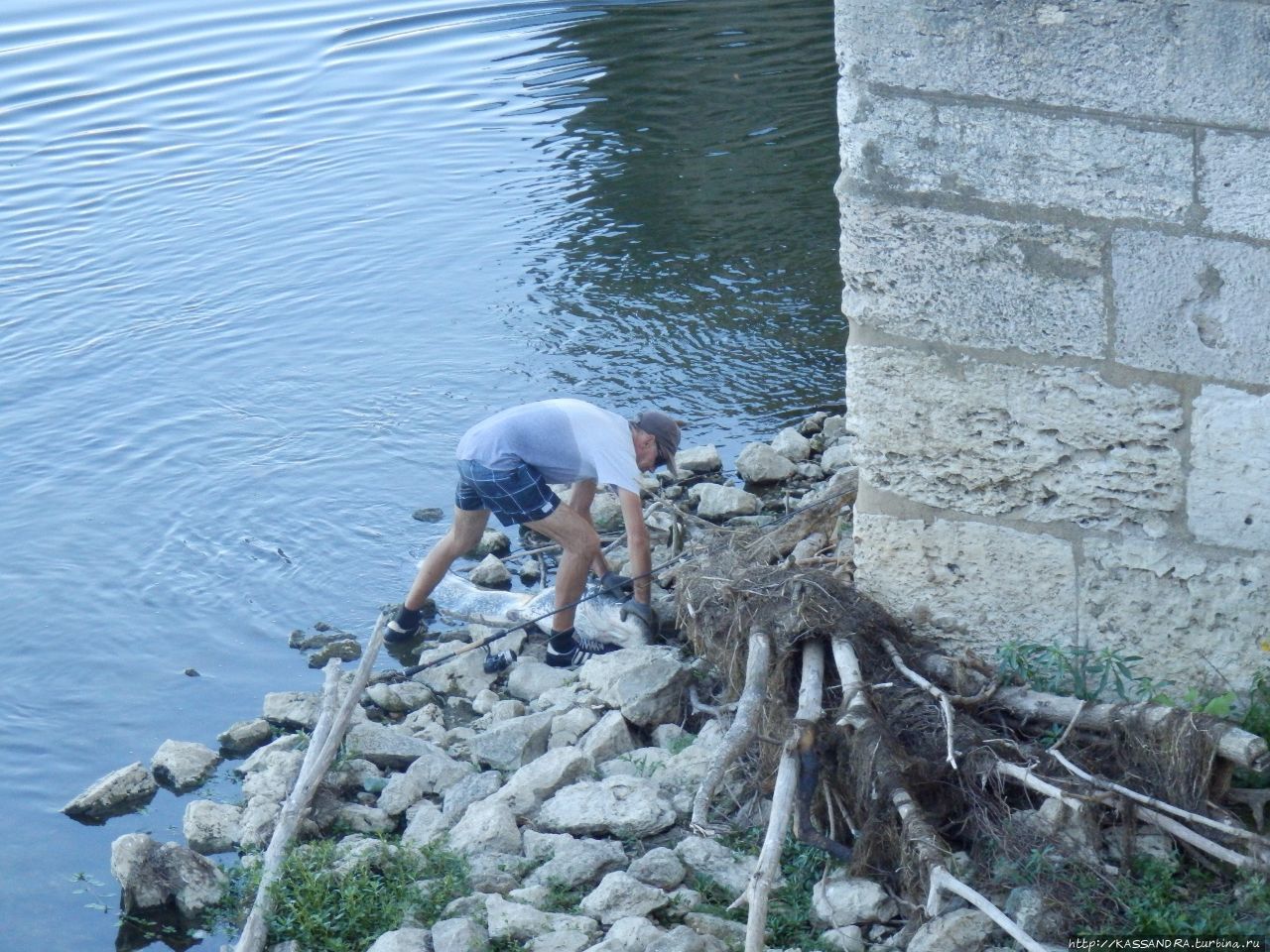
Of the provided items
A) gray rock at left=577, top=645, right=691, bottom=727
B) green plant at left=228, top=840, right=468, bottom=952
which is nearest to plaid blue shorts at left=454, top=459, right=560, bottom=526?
gray rock at left=577, top=645, right=691, bottom=727

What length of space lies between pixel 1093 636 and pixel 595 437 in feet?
7.72

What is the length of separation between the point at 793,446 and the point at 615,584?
1864 millimetres

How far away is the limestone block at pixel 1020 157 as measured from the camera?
3.77 m

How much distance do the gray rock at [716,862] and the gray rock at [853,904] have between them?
25 centimetres

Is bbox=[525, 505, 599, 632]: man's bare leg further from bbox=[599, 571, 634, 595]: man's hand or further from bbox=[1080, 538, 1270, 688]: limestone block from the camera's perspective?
bbox=[1080, 538, 1270, 688]: limestone block

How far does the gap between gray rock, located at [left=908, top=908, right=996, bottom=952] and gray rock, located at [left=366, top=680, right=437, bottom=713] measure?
2776 mm

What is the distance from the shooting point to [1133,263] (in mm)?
3867

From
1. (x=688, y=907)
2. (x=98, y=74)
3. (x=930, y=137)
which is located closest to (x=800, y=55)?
(x=98, y=74)

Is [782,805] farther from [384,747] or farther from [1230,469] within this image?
[384,747]

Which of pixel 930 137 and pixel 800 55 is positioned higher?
pixel 930 137

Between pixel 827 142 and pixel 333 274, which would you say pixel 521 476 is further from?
pixel 827 142

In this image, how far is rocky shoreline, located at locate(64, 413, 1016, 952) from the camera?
3898mm

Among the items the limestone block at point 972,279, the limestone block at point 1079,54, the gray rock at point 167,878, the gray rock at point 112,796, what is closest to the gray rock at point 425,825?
the gray rock at point 167,878

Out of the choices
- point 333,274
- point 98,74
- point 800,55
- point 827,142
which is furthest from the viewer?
point 98,74
